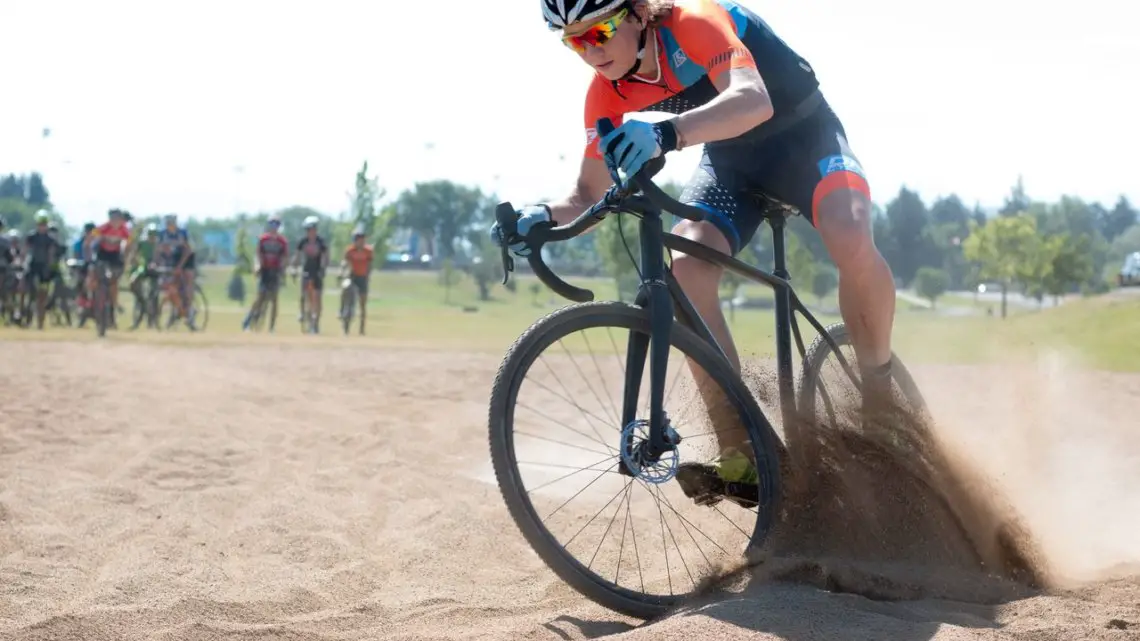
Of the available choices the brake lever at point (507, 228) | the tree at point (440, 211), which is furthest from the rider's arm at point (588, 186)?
the tree at point (440, 211)

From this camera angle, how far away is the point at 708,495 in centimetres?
407

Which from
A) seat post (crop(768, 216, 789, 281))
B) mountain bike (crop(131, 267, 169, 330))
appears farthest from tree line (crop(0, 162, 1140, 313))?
mountain bike (crop(131, 267, 169, 330))

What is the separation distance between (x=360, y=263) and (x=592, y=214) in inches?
751

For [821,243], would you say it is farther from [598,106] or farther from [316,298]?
[316,298]

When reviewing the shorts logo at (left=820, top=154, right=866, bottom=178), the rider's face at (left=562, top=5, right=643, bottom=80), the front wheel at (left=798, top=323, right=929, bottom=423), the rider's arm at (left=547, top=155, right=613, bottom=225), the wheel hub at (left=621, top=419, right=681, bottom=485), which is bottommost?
the wheel hub at (left=621, top=419, right=681, bottom=485)

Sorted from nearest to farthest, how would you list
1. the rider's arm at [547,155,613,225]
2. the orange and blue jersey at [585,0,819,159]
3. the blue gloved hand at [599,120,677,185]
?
1. the blue gloved hand at [599,120,677,185]
2. the orange and blue jersey at [585,0,819,159]
3. the rider's arm at [547,155,613,225]

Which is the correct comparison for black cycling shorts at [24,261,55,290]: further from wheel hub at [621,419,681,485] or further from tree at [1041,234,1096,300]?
tree at [1041,234,1096,300]

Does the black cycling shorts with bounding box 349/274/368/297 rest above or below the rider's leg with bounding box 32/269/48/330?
above

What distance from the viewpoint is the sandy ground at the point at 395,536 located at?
3541 mm

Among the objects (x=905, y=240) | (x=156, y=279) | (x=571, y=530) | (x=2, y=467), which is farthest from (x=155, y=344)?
(x=905, y=240)

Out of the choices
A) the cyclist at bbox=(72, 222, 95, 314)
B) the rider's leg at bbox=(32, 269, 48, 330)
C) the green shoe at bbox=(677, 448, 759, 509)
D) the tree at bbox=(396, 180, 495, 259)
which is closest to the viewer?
the green shoe at bbox=(677, 448, 759, 509)

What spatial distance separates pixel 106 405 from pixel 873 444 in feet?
21.5

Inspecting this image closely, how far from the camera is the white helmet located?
3777mm

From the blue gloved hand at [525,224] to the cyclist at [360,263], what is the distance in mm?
18305
